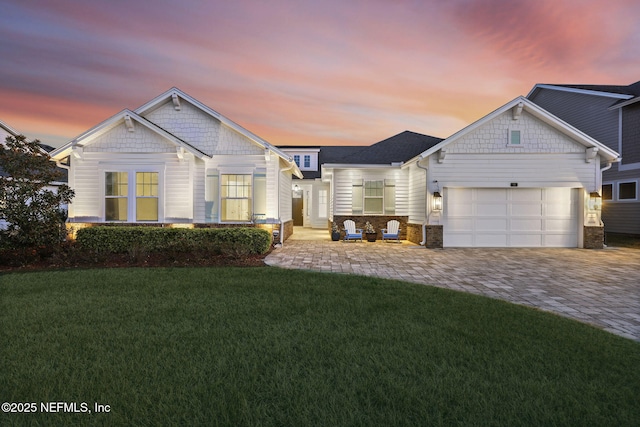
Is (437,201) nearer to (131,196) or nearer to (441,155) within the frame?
(441,155)

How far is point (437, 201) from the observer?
43.3 feet

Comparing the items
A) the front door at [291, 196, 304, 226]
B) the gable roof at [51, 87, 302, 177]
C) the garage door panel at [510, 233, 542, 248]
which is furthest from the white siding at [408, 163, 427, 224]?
the front door at [291, 196, 304, 226]

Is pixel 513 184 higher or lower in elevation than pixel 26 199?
Result: higher

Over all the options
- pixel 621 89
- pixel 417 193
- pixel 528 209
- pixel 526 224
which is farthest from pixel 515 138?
pixel 621 89

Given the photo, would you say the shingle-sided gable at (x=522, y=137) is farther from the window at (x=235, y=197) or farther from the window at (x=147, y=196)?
the window at (x=147, y=196)

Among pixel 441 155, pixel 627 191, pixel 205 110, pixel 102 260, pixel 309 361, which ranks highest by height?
pixel 205 110

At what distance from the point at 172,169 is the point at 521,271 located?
38.6ft

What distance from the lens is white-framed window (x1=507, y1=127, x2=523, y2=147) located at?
1316 centimetres

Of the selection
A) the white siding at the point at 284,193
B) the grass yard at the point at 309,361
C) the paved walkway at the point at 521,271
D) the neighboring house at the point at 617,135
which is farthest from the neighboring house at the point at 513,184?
the grass yard at the point at 309,361

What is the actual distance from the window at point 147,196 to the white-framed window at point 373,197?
870 centimetres

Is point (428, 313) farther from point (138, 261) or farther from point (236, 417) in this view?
point (138, 261)

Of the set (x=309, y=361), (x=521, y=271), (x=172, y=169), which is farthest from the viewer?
(x=172, y=169)

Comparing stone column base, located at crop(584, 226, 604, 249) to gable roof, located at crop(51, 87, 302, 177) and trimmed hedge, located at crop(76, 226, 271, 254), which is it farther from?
trimmed hedge, located at crop(76, 226, 271, 254)

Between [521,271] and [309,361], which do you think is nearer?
[309,361]
